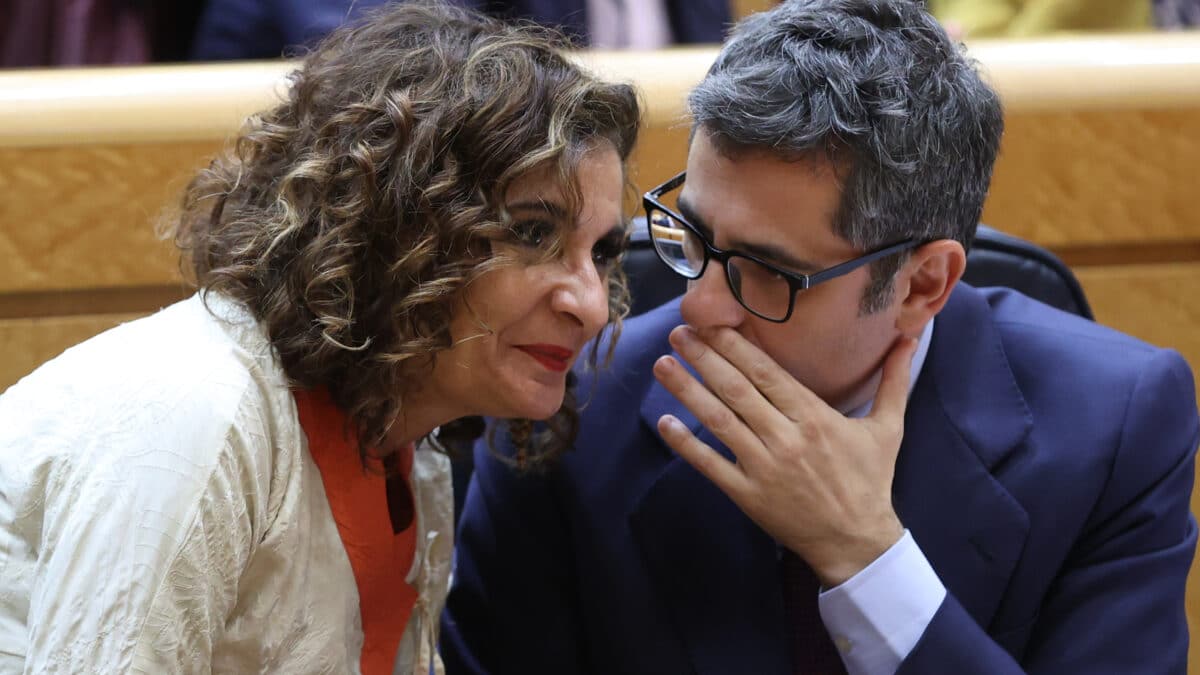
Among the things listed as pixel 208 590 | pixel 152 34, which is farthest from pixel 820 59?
pixel 152 34

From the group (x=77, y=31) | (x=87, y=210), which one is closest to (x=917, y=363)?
(x=87, y=210)

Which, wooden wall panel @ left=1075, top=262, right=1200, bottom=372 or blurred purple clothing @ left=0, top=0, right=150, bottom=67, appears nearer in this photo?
wooden wall panel @ left=1075, top=262, right=1200, bottom=372

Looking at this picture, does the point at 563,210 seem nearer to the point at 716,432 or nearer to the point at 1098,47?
the point at 716,432

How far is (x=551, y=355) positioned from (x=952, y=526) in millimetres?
375

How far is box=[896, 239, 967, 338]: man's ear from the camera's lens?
1.14 meters

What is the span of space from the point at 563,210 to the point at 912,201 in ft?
0.94

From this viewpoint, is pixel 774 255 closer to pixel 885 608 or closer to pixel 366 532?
pixel 885 608

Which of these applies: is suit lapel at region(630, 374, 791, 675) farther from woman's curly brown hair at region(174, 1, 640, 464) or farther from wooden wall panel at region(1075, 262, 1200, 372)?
wooden wall panel at region(1075, 262, 1200, 372)

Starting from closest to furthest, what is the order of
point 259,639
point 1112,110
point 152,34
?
point 259,639
point 1112,110
point 152,34

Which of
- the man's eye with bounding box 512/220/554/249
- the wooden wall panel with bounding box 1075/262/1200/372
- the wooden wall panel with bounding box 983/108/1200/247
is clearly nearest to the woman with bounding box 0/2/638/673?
the man's eye with bounding box 512/220/554/249

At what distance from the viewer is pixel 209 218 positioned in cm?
118

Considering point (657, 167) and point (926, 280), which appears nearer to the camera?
point (926, 280)

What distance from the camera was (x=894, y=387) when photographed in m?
1.14

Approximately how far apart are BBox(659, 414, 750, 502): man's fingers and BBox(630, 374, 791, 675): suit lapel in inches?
2.7
